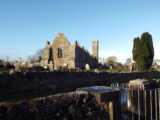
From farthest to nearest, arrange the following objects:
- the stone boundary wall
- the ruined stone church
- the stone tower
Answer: the stone tower < the ruined stone church < the stone boundary wall

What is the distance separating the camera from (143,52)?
32656 mm

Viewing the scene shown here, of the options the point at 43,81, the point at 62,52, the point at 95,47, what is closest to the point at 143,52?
the point at 95,47

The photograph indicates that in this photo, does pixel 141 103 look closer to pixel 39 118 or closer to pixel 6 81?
pixel 39 118

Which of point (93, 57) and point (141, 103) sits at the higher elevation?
point (93, 57)

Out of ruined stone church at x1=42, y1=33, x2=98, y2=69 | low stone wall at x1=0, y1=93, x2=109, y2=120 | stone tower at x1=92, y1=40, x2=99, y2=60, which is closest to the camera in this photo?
low stone wall at x1=0, y1=93, x2=109, y2=120

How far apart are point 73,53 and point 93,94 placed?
31.3 metres

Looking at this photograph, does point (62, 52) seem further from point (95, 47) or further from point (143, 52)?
point (143, 52)

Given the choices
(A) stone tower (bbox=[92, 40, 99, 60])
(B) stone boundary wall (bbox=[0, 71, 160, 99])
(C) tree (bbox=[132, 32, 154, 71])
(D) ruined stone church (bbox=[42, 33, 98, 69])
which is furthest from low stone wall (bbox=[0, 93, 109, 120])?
(A) stone tower (bbox=[92, 40, 99, 60])

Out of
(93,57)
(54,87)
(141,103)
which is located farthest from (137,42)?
(141,103)

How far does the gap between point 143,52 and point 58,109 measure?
31.8 meters

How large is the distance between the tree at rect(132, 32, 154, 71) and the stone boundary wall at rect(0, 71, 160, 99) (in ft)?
56.3

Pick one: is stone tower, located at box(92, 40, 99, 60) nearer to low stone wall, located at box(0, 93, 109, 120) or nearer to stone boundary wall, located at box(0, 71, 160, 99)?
stone boundary wall, located at box(0, 71, 160, 99)

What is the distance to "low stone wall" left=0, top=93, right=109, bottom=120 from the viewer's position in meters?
2.95

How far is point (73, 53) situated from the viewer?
35281 mm
